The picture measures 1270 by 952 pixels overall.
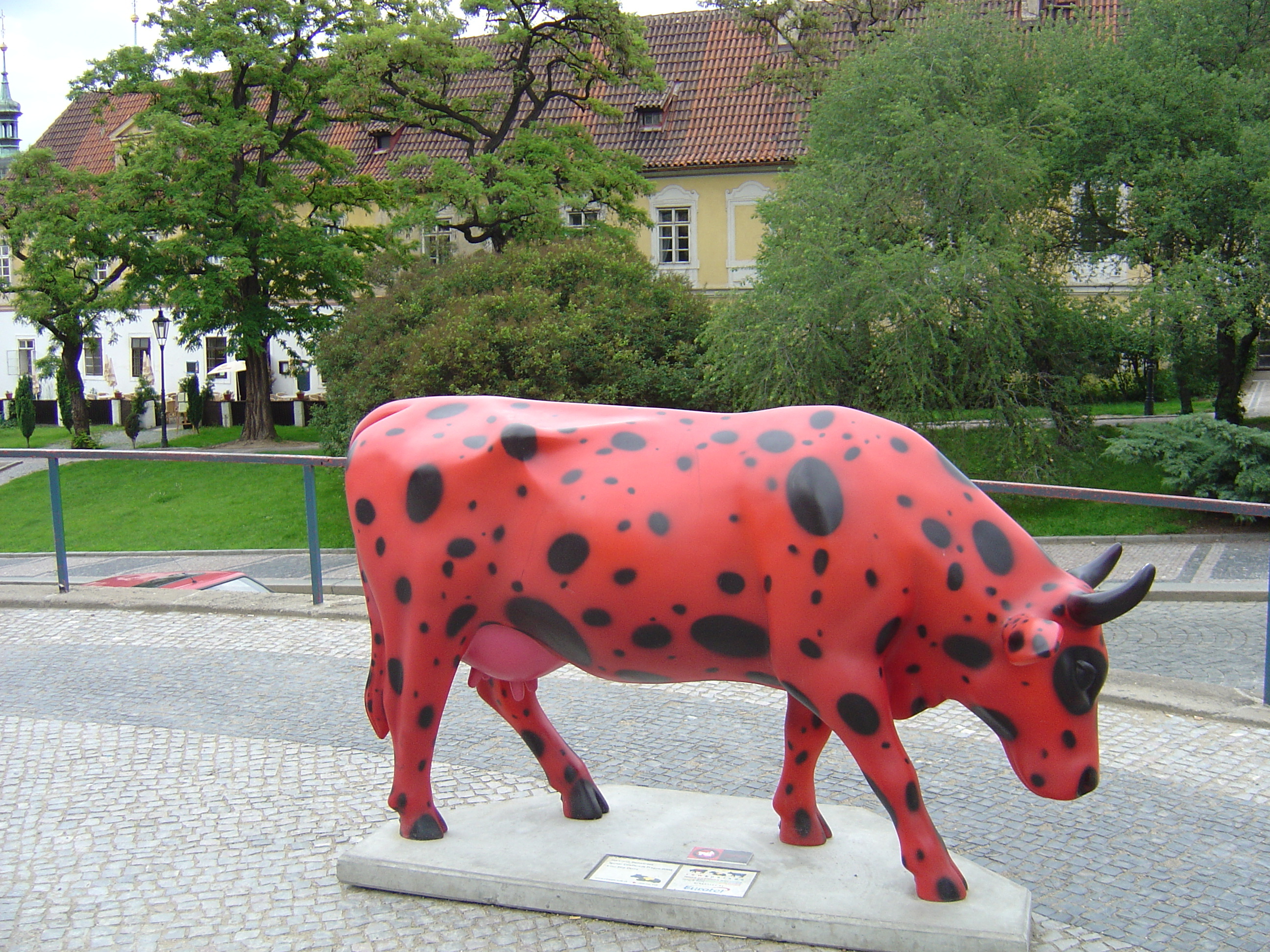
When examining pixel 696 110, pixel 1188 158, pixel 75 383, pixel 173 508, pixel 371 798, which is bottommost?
pixel 173 508

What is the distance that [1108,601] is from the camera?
10.6 ft

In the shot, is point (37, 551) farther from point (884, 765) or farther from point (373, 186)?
point (884, 765)

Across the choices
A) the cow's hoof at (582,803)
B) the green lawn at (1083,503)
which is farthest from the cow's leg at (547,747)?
the green lawn at (1083,503)

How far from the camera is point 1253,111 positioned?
17.4m

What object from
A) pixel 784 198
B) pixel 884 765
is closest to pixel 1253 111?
pixel 784 198

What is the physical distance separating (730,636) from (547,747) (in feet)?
3.86

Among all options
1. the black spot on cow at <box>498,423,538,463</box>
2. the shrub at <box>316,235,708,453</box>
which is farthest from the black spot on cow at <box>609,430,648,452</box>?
the shrub at <box>316,235,708,453</box>

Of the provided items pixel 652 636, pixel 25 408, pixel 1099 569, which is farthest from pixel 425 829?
pixel 25 408

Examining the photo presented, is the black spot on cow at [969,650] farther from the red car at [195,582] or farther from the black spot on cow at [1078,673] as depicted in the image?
the red car at [195,582]

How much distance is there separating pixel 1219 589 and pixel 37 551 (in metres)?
19.1

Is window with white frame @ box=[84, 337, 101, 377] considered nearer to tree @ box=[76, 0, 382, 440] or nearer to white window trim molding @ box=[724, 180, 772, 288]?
tree @ box=[76, 0, 382, 440]

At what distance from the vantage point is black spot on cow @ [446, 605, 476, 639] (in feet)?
13.0

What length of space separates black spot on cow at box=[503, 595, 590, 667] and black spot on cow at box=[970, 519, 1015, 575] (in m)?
1.30

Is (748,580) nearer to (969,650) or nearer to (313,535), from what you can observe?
(969,650)
